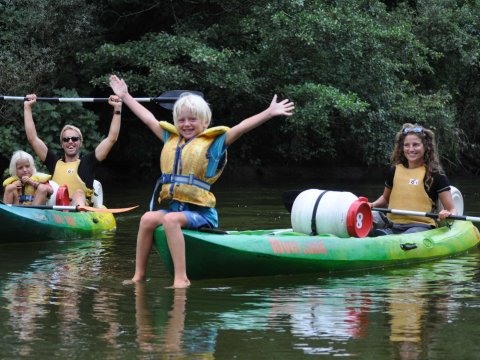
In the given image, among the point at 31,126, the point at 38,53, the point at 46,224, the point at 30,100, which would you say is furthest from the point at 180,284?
the point at 38,53

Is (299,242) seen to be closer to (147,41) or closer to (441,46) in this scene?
(147,41)

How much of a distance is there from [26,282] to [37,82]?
9.59m

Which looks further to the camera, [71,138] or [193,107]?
[71,138]

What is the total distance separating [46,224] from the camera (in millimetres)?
8992

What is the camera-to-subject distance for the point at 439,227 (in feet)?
27.2

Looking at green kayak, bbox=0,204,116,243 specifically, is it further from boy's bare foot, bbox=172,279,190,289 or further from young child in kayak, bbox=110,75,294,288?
boy's bare foot, bbox=172,279,190,289

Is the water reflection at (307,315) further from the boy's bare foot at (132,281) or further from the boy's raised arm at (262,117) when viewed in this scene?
the boy's raised arm at (262,117)

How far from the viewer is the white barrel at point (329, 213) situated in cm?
708

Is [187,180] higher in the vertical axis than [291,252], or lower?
higher

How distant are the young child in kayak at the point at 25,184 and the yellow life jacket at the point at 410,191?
3.19 metres

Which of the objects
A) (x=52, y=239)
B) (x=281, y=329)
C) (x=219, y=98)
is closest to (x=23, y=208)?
(x=52, y=239)

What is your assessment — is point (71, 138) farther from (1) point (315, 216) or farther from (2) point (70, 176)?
(1) point (315, 216)

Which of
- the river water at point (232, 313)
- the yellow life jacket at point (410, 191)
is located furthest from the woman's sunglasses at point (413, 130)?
the river water at point (232, 313)

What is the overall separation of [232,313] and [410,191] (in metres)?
2.95
